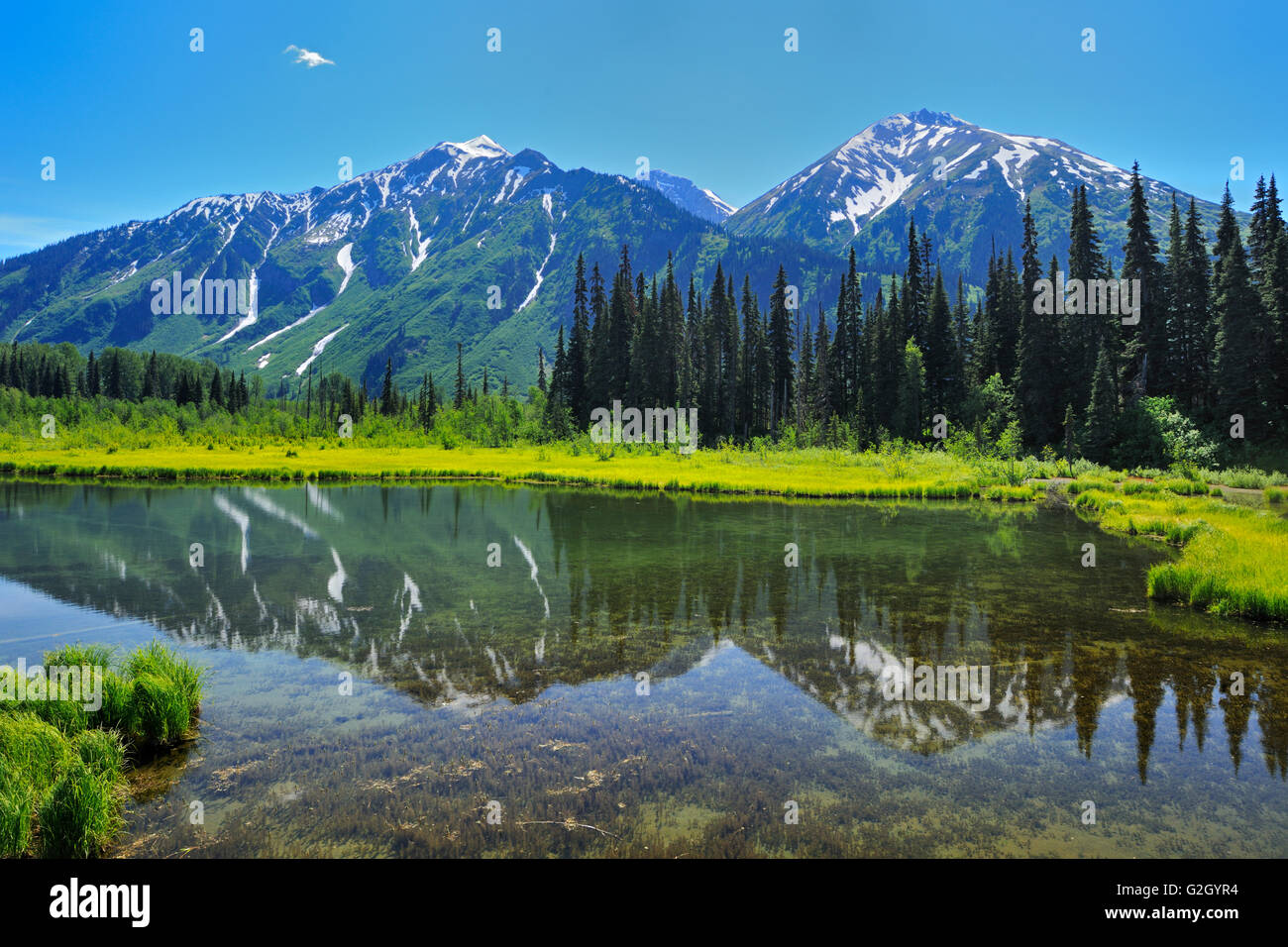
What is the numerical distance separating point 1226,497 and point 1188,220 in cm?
4512

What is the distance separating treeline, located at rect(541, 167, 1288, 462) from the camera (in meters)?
55.4

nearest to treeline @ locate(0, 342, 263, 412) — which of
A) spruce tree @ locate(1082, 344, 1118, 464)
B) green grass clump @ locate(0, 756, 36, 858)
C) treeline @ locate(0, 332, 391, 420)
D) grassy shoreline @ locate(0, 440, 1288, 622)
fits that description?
treeline @ locate(0, 332, 391, 420)

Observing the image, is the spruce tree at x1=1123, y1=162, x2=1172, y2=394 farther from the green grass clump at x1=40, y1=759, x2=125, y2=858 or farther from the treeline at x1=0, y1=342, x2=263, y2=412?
the treeline at x1=0, y1=342, x2=263, y2=412

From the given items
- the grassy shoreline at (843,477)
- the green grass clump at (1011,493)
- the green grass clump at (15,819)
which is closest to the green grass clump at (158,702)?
the green grass clump at (15,819)

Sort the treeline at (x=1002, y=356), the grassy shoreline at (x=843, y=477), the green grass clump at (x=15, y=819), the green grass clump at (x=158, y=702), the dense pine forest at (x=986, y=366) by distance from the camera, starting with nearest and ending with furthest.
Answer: the green grass clump at (x=15, y=819) → the green grass clump at (x=158, y=702) → the grassy shoreline at (x=843, y=477) → the dense pine forest at (x=986, y=366) → the treeline at (x=1002, y=356)

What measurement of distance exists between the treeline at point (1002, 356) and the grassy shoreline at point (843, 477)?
1084cm

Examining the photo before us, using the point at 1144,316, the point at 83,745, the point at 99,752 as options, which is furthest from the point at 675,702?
the point at 1144,316

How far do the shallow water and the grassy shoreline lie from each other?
6.87 feet

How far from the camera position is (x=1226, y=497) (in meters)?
36.1

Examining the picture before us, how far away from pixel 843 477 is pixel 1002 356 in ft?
118

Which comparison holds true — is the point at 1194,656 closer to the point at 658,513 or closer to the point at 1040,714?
the point at 1040,714

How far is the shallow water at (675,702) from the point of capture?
749cm

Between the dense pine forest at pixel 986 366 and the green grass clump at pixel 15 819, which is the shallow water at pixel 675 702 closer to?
the green grass clump at pixel 15 819

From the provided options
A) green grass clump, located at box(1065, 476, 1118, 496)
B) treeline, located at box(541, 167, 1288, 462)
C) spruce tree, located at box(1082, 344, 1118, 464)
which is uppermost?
treeline, located at box(541, 167, 1288, 462)
